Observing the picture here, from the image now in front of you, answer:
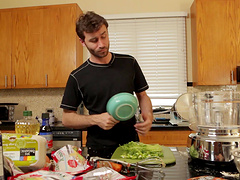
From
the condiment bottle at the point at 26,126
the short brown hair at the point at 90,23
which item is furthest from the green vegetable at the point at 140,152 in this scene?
the short brown hair at the point at 90,23

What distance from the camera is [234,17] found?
302 cm

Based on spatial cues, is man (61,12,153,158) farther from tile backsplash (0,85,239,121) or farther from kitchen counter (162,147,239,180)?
tile backsplash (0,85,239,121)

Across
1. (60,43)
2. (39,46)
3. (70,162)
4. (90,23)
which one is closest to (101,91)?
(90,23)

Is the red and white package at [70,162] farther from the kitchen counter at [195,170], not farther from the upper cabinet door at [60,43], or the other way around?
the upper cabinet door at [60,43]

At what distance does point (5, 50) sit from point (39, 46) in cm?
44

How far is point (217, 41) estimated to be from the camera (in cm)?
303

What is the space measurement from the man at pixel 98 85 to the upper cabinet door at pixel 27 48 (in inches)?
63.1

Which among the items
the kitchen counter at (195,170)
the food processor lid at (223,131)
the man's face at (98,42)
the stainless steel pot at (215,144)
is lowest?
the kitchen counter at (195,170)

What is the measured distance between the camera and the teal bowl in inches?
41.2

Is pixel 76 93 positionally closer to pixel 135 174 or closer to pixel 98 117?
pixel 98 117

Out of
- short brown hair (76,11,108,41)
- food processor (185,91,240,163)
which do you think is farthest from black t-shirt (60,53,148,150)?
food processor (185,91,240,163)

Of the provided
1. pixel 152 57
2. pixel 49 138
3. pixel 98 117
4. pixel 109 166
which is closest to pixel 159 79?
pixel 152 57

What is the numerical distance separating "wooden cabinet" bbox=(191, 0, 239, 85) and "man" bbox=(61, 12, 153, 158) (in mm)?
1482

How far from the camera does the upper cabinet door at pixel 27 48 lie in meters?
3.24
